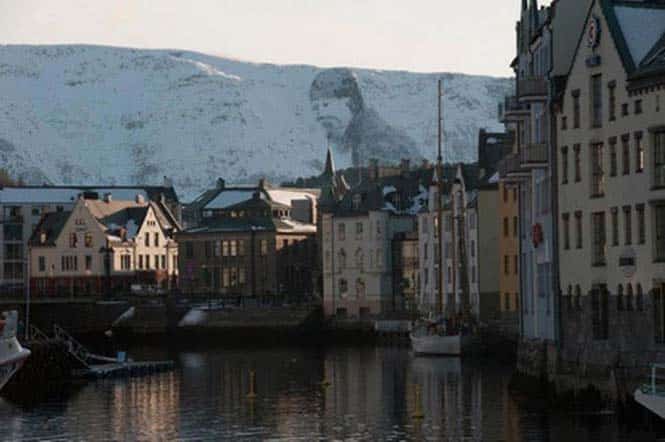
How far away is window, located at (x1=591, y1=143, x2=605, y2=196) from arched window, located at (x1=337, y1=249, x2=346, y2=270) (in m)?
111

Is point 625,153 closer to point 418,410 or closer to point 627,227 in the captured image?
point 627,227

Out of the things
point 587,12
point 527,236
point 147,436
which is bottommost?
point 147,436

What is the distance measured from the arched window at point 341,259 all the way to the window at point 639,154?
116 m

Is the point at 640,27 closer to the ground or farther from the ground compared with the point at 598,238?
farther from the ground

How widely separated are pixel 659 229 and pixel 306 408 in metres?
25.3

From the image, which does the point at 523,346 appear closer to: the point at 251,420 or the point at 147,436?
the point at 251,420

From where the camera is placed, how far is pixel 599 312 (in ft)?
241

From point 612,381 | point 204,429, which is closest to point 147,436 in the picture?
point 204,429

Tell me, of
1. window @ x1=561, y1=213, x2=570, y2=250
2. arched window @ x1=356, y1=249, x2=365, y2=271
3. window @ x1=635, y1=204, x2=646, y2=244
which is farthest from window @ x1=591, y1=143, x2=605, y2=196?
arched window @ x1=356, y1=249, x2=365, y2=271

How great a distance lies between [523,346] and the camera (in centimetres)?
9112

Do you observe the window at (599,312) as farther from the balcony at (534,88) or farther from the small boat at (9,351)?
the small boat at (9,351)

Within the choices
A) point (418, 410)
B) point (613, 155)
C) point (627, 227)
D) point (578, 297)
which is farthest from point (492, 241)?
point (627, 227)

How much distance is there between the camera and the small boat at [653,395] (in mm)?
63562

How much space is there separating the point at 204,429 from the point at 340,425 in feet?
18.9
